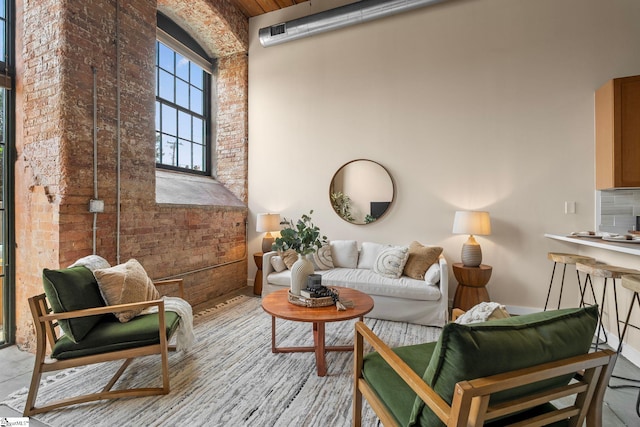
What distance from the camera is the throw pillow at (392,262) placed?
3381 mm

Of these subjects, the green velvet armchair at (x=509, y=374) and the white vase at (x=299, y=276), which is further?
the white vase at (x=299, y=276)

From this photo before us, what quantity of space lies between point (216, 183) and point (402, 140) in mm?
2999

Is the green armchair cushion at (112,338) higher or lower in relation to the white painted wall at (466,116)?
lower

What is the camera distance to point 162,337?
6.25ft

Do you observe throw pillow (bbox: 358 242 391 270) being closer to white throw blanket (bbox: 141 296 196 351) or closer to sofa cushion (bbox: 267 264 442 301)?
sofa cushion (bbox: 267 264 442 301)

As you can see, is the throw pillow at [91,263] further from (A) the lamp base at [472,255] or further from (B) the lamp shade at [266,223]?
(A) the lamp base at [472,255]

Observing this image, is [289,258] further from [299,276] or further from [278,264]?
[299,276]

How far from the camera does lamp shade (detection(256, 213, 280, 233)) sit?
406 cm

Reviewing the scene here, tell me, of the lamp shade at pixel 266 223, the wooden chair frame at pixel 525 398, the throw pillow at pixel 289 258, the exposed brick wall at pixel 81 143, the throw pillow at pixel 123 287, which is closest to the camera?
the wooden chair frame at pixel 525 398

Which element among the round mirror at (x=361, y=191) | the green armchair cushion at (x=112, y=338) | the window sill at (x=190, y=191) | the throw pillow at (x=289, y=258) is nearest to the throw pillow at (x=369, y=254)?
the round mirror at (x=361, y=191)

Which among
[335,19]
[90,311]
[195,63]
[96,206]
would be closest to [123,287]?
[90,311]

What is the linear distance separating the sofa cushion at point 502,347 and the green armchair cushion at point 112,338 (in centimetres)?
171

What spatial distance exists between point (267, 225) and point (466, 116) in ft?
9.64

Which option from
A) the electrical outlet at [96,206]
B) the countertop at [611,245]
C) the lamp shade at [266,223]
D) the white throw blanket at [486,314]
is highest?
the electrical outlet at [96,206]
